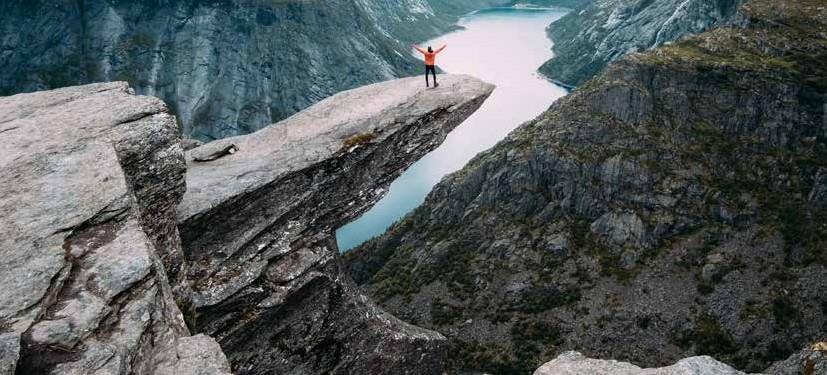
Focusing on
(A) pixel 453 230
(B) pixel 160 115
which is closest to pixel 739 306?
(A) pixel 453 230

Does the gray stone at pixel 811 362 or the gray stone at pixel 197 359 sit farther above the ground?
the gray stone at pixel 197 359

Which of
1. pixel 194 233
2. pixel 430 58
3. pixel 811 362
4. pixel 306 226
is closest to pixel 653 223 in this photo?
pixel 430 58

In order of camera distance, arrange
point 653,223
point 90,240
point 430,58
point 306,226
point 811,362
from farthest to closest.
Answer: point 653,223 < point 430,58 < point 306,226 < point 811,362 < point 90,240

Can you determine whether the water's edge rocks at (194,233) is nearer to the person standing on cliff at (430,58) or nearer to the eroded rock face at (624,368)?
the person standing on cliff at (430,58)

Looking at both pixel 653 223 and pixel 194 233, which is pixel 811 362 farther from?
pixel 653 223

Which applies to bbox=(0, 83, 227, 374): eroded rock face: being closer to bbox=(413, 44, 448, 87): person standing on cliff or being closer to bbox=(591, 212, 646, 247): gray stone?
bbox=(413, 44, 448, 87): person standing on cliff

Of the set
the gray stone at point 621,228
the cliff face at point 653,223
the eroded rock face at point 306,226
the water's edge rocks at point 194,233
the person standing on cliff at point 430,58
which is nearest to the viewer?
the water's edge rocks at point 194,233

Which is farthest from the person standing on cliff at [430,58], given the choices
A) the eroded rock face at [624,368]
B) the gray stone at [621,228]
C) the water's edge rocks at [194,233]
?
the gray stone at [621,228]
